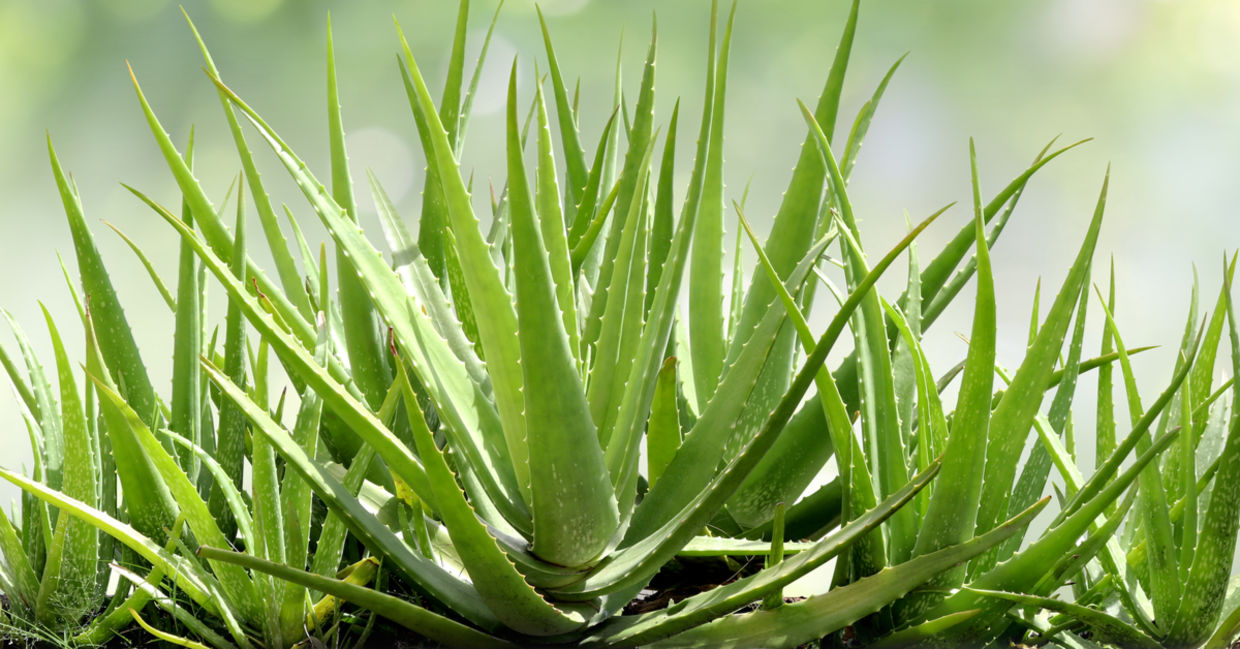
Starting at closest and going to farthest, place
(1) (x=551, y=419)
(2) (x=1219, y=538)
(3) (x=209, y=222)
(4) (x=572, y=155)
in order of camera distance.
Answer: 1. (1) (x=551, y=419)
2. (2) (x=1219, y=538)
3. (3) (x=209, y=222)
4. (4) (x=572, y=155)

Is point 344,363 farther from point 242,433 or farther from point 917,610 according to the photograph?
point 917,610

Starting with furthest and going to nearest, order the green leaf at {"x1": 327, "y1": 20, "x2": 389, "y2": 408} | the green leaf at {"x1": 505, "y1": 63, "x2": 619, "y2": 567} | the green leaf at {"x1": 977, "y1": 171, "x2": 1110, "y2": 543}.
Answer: the green leaf at {"x1": 327, "y1": 20, "x2": 389, "y2": 408} → the green leaf at {"x1": 977, "y1": 171, "x2": 1110, "y2": 543} → the green leaf at {"x1": 505, "y1": 63, "x2": 619, "y2": 567}

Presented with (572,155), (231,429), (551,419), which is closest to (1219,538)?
(551,419)

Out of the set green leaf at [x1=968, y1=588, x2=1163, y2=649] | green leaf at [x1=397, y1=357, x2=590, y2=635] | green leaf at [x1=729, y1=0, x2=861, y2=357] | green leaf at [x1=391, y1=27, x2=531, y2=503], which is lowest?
green leaf at [x1=968, y1=588, x2=1163, y2=649]

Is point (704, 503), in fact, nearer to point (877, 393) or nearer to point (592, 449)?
point (592, 449)

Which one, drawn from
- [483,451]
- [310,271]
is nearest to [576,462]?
[483,451]

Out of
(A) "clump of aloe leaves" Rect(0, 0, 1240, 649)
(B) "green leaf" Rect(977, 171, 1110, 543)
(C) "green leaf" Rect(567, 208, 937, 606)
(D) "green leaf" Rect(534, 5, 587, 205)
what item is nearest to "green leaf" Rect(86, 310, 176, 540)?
(A) "clump of aloe leaves" Rect(0, 0, 1240, 649)

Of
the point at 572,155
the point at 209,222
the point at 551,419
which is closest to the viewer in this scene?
the point at 551,419

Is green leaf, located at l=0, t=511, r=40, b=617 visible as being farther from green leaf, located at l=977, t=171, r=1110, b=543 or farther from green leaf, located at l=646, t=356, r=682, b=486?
green leaf, located at l=977, t=171, r=1110, b=543

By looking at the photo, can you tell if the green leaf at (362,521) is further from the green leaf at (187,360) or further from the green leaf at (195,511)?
the green leaf at (187,360)
